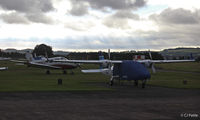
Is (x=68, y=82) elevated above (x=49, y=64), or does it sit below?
below

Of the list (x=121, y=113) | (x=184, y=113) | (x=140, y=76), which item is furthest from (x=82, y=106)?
(x=140, y=76)

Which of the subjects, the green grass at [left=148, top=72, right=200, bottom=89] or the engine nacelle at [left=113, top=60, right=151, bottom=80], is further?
the green grass at [left=148, top=72, right=200, bottom=89]

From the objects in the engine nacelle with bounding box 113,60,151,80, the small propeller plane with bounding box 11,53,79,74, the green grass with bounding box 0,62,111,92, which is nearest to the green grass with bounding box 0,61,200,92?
the green grass with bounding box 0,62,111,92

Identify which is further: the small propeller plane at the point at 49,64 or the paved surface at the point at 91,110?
the small propeller plane at the point at 49,64

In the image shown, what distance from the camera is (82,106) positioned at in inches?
656

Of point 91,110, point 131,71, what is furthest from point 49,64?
point 91,110

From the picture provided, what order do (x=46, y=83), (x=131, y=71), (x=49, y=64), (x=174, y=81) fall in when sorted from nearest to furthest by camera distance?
(x=131, y=71) → (x=46, y=83) → (x=174, y=81) → (x=49, y=64)

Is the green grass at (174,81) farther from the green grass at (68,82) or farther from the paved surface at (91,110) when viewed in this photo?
the paved surface at (91,110)

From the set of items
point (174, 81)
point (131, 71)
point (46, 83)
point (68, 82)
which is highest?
point (131, 71)

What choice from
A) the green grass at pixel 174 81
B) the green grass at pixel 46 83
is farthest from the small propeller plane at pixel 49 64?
the green grass at pixel 174 81

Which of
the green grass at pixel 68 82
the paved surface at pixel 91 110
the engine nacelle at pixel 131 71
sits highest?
the engine nacelle at pixel 131 71

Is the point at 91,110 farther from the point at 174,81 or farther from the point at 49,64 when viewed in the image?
the point at 49,64

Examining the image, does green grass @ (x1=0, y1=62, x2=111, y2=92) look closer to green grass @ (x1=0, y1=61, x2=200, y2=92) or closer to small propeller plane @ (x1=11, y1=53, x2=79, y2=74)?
green grass @ (x1=0, y1=61, x2=200, y2=92)

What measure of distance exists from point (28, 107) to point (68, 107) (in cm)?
220
